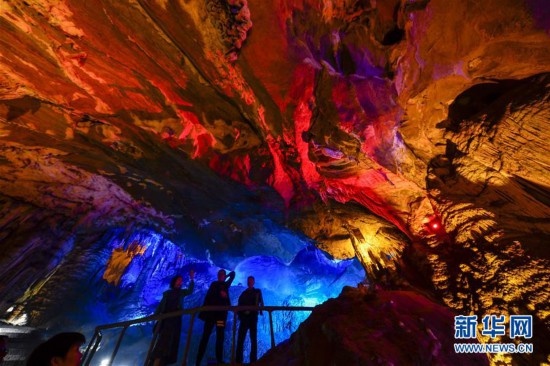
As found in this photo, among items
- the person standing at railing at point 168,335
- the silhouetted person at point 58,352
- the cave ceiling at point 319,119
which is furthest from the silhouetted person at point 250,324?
the cave ceiling at point 319,119

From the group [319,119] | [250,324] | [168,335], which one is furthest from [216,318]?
[319,119]

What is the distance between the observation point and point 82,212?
26.0 feet

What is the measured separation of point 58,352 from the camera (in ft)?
6.36

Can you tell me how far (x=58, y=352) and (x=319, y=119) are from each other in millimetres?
4566

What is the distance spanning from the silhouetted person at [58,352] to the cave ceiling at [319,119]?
4.10 metres

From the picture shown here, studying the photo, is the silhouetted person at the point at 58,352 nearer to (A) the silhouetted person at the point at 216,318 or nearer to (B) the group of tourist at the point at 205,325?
(B) the group of tourist at the point at 205,325

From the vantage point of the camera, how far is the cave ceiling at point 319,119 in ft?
9.17

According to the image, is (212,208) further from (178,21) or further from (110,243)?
(178,21)

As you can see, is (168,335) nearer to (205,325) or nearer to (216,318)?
(205,325)

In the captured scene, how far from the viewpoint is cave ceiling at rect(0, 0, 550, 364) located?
279 cm

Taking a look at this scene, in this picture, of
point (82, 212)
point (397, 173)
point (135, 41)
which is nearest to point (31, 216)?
point (82, 212)

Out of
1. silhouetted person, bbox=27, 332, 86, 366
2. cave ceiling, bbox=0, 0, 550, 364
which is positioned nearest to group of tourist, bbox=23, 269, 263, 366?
silhouetted person, bbox=27, 332, 86, 366

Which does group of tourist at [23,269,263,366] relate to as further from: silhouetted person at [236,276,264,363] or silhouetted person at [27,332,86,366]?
silhouetted person at [27,332,86,366]

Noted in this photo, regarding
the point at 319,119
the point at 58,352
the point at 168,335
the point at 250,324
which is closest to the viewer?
the point at 58,352
